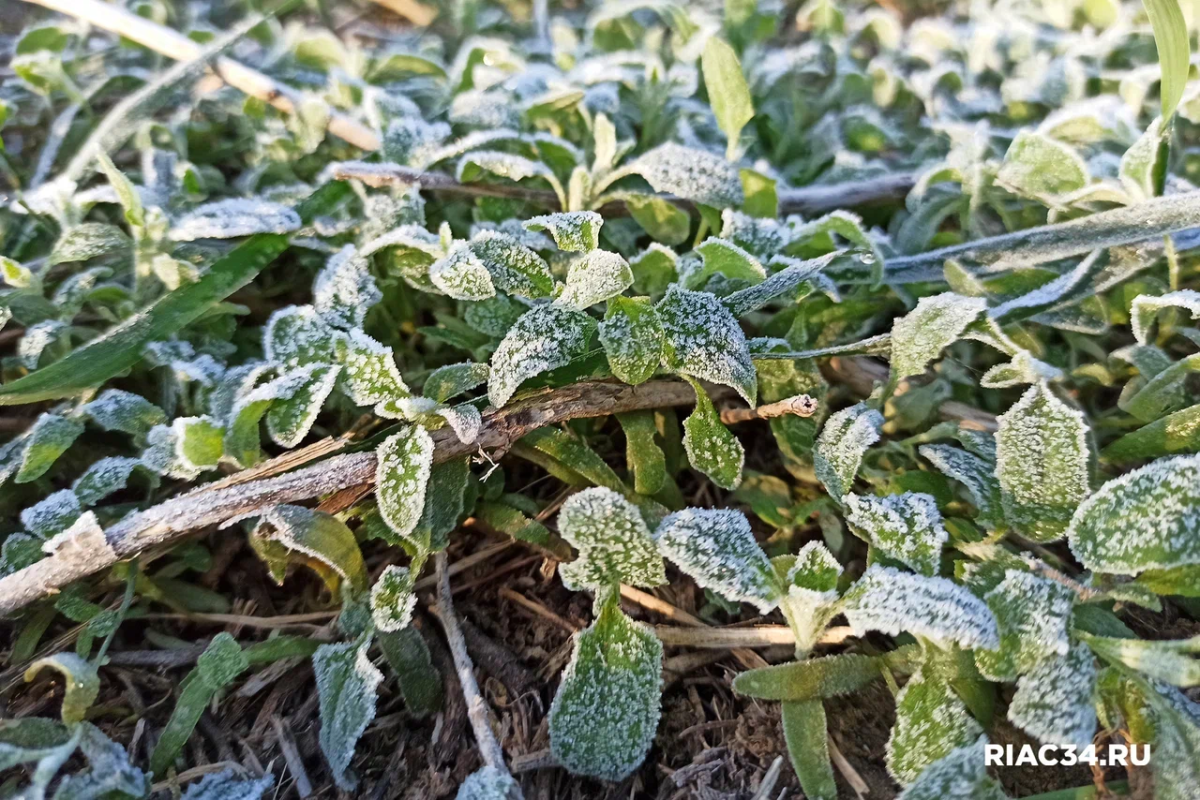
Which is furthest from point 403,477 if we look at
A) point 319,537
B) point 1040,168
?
point 1040,168

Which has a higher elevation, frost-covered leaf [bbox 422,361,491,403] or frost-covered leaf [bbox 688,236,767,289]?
frost-covered leaf [bbox 688,236,767,289]

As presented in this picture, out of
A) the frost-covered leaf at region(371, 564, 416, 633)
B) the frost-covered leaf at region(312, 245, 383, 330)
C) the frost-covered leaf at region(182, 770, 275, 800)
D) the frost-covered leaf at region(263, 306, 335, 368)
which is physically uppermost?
the frost-covered leaf at region(312, 245, 383, 330)

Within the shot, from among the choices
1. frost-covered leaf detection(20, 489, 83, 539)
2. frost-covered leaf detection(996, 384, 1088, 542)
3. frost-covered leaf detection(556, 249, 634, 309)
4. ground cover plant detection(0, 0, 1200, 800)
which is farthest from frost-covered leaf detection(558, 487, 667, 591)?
frost-covered leaf detection(20, 489, 83, 539)

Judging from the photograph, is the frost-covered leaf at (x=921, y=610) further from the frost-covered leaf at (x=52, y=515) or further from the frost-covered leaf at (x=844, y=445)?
the frost-covered leaf at (x=52, y=515)

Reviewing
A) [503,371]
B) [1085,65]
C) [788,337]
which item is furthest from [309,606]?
[1085,65]

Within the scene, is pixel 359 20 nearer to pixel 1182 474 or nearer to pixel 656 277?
pixel 656 277

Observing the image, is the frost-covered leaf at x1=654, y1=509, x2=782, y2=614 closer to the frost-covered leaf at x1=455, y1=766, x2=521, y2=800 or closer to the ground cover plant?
the ground cover plant

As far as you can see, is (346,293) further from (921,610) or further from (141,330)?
(921,610)
